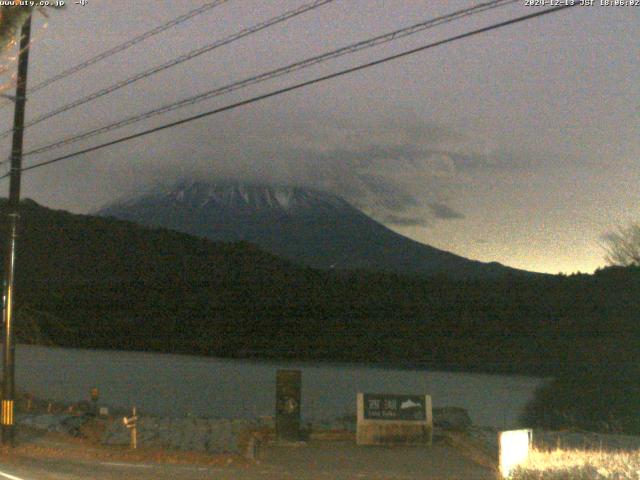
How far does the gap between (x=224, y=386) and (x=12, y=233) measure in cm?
2309

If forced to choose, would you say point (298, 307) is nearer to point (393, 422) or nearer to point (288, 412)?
point (393, 422)

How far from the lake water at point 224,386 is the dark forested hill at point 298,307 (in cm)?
433

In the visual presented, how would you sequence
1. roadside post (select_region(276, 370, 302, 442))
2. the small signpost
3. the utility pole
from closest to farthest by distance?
1. the utility pole
2. roadside post (select_region(276, 370, 302, 442))
3. the small signpost

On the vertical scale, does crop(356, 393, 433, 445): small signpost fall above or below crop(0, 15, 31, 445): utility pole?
below

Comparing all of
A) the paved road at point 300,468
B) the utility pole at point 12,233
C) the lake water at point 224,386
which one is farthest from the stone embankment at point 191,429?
the lake water at point 224,386

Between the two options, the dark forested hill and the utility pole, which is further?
the dark forested hill

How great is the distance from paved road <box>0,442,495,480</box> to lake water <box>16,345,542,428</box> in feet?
50.1

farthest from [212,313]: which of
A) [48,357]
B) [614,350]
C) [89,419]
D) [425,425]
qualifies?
[425,425]

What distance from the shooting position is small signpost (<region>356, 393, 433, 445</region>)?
1655 centimetres

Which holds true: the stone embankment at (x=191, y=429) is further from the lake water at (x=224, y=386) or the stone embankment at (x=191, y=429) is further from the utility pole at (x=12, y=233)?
the lake water at (x=224, y=386)

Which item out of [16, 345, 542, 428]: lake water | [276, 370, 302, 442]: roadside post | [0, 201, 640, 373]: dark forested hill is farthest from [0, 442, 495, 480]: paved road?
[0, 201, 640, 373]: dark forested hill

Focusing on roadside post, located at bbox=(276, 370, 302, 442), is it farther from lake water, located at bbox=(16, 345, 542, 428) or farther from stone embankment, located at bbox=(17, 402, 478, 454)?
lake water, located at bbox=(16, 345, 542, 428)

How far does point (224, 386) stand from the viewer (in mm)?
38125

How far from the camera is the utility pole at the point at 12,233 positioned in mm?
16172
